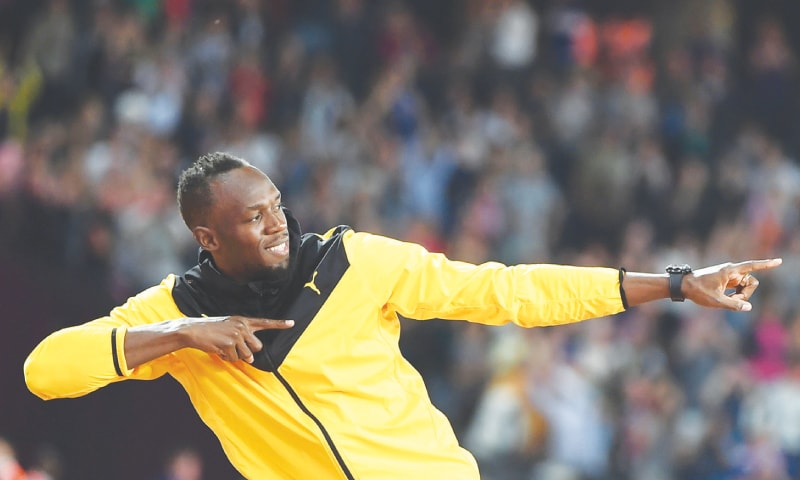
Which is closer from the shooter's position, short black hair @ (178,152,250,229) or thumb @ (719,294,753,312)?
thumb @ (719,294,753,312)

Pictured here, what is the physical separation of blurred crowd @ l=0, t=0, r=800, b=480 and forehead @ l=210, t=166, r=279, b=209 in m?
5.65

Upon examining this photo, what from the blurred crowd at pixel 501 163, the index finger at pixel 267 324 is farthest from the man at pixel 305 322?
the blurred crowd at pixel 501 163

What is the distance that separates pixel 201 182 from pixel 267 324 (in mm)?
496

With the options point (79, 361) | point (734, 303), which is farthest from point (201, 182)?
point (734, 303)

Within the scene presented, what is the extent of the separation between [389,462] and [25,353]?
579 cm

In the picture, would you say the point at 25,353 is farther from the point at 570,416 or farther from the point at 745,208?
the point at 745,208

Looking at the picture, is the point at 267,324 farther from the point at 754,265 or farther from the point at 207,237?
the point at 754,265

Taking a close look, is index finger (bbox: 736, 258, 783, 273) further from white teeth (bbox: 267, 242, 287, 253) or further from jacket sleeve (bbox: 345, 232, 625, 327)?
white teeth (bbox: 267, 242, 287, 253)

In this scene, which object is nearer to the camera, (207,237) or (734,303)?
(734,303)

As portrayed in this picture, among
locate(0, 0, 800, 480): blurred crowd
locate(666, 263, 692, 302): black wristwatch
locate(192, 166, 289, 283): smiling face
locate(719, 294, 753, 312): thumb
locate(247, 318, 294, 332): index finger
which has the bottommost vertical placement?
locate(247, 318, 294, 332): index finger

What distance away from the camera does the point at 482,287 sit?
4031 millimetres

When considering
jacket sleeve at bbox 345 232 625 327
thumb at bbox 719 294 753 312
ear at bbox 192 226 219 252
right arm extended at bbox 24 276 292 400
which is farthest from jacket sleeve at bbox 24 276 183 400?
thumb at bbox 719 294 753 312

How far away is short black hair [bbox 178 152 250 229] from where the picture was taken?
409 centimetres

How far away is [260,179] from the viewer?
4090 millimetres
